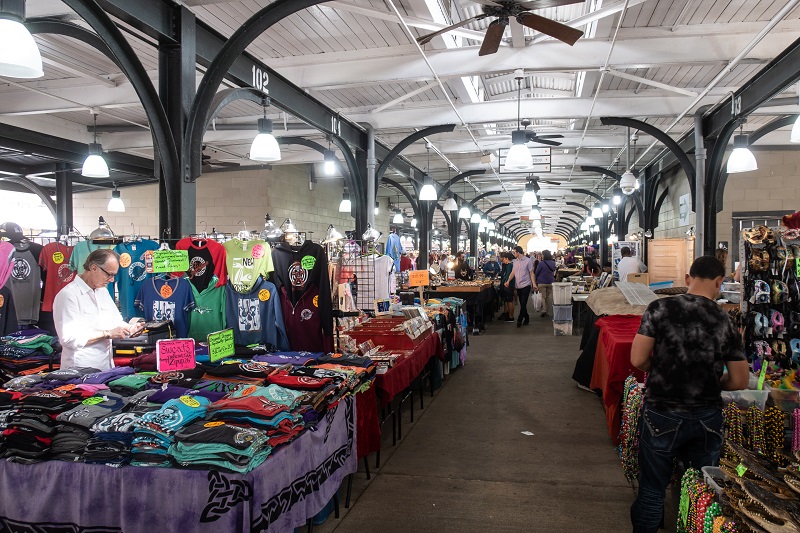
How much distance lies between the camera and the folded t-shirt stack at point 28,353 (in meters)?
3.93

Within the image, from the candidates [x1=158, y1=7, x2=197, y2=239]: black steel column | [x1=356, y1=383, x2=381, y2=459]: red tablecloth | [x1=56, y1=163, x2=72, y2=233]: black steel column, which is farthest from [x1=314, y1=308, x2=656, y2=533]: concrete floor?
[x1=56, y1=163, x2=72, y2=233]: black steel column

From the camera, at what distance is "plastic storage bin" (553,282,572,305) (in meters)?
10.9

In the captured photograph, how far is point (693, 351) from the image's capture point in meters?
2.83

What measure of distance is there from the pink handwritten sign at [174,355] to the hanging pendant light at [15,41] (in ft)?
5.05

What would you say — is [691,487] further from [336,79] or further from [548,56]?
[336,79]

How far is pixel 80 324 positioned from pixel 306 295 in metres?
1.52

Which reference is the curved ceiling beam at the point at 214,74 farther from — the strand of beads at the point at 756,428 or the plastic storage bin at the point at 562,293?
the plastic storage bin at the point at 562,293

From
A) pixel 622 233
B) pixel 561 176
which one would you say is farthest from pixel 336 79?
pixel 622 233

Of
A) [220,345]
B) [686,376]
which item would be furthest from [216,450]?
[686,376]

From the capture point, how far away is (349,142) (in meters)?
8.80

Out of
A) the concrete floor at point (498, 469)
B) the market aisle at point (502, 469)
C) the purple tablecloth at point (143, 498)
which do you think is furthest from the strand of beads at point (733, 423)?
the purple tablecloth at point (143, 498)

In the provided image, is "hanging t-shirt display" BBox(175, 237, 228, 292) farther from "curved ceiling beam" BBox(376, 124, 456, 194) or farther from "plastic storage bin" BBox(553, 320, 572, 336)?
"plastic storage bin" BBox(553, 320, 572, 336)

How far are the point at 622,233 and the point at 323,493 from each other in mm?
17269

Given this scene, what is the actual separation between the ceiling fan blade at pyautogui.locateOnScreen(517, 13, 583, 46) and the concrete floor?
3.31 metres
